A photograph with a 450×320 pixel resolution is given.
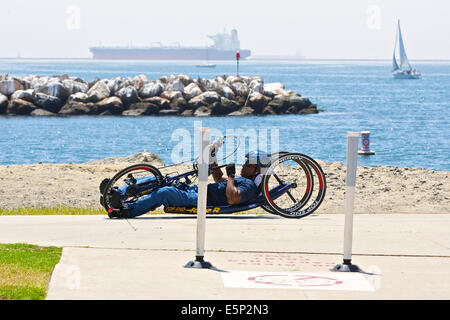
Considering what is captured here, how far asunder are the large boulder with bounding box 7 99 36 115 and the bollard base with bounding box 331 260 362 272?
61544 mm

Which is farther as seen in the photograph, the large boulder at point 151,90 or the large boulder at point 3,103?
the large boulder at point 151,90

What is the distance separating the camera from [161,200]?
36.7 feet

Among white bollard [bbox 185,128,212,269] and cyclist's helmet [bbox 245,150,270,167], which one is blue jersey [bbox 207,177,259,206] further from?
white bollard [bbox 185,128,212,269]

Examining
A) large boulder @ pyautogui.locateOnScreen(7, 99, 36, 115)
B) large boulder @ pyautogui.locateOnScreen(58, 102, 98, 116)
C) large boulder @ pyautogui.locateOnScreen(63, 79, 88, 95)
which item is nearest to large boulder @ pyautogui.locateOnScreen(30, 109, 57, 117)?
large boulder @ pyautogui.locateOnScreen(7, 99, 36, 115)

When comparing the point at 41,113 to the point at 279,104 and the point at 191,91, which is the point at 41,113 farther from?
the point at 279,104

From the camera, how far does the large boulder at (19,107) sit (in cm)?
6662

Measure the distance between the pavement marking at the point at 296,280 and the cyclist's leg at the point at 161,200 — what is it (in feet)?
12.0

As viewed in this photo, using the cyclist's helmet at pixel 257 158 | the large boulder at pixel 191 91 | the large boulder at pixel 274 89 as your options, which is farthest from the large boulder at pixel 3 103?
the cyclist's helmet at pixel 257 158

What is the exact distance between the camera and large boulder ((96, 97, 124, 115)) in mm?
66812

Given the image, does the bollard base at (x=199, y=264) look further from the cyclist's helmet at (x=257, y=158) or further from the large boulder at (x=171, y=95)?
the large boulder at (x=171, y=95)

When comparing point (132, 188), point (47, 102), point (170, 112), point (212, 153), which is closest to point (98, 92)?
point (47, 102)

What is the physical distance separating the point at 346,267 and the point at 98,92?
61.8 metres

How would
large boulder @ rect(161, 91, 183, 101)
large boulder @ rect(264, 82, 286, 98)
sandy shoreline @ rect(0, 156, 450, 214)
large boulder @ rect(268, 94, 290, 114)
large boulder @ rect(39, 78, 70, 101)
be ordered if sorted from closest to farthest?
sandy shoreline @ rect(0, 156, 450, 214) < large boulder @ rect(39, 78, 70, 101) < large boulder @ rect(161, 91, 183, 101) < large boulder @ rect(268, 94, 290, 114) < large boulder @ rect(264, 82, 286, 98)

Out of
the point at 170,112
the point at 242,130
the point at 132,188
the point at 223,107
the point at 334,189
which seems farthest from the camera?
the point at 223,107
